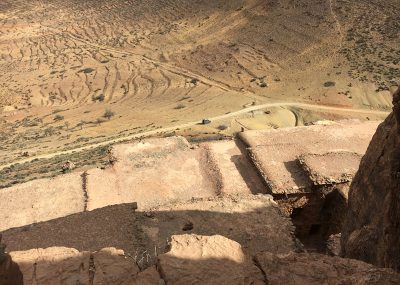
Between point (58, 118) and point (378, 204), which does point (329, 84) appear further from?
point (378, 204)

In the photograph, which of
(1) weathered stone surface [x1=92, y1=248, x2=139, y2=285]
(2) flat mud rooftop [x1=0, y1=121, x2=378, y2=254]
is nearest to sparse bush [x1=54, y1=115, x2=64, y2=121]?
(2) flat mud rooftop [x1=0, y1=121, x2=378, y2=254]

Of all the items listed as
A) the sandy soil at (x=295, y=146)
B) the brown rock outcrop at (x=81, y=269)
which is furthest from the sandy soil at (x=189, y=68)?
the brown rock outcrop at (x=81, y=269)

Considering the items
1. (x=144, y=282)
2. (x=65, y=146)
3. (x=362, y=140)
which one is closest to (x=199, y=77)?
(x=65, y=146)

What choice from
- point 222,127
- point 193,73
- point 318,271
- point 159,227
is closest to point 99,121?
point 222,127

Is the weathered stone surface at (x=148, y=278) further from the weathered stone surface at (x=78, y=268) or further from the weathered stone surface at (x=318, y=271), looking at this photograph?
the weathered stone surface at (x=318, y=271)

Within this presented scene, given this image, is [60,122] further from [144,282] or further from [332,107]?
[144,282]
